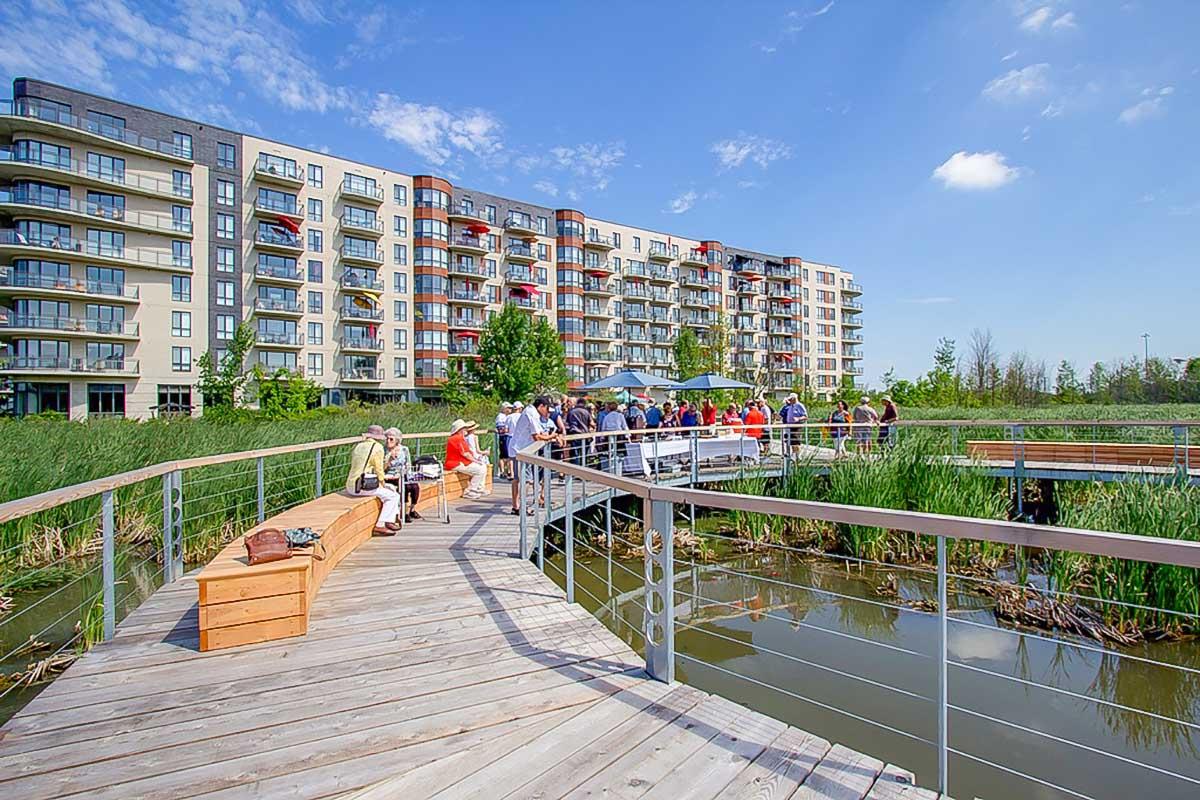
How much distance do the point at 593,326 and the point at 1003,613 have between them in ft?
167

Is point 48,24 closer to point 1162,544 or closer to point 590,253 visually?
point 1162,544

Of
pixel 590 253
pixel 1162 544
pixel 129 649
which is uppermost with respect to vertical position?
pixel 590 253

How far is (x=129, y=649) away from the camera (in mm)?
3994

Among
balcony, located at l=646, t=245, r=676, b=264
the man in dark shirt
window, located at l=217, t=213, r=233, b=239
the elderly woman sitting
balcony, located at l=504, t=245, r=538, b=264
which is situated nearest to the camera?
the elderly woman sitting

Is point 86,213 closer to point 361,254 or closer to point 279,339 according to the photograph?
point 279,339

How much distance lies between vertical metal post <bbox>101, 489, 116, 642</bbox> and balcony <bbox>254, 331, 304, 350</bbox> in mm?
39408

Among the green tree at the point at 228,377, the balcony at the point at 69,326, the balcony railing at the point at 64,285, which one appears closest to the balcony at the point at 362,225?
the balcony railing at the point at 64,285

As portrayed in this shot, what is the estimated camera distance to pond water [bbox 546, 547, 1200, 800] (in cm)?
412

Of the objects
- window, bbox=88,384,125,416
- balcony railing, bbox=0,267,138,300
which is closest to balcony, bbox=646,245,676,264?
balcony railing, bbox=0,267,138,300

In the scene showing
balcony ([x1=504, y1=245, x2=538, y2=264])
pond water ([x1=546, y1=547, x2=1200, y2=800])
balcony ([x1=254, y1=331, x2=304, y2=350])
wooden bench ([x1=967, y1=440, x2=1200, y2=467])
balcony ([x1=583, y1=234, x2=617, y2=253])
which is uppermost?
balcony ([x1=583, y1=234, x2=617, y2=253])

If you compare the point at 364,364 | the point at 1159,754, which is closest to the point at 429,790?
the point at 1159,754

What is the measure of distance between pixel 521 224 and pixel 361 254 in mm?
13448

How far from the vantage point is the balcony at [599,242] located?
56.4 m

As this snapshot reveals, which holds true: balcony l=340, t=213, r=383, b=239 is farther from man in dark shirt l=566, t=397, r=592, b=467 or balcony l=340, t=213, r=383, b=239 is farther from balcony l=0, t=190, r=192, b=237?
man in dark shirt l=566, t=397, r=592, b=467
